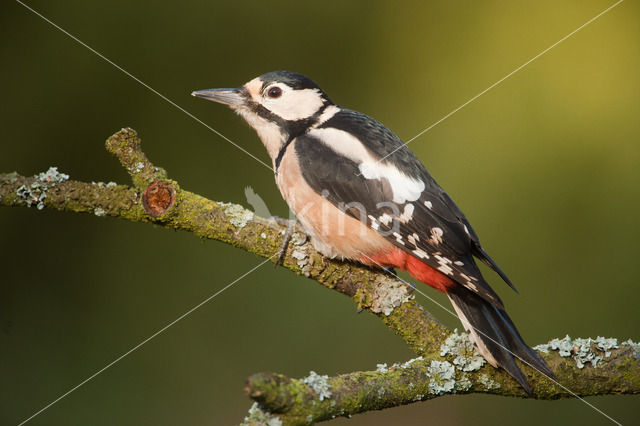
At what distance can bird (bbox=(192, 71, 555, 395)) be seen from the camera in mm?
1953

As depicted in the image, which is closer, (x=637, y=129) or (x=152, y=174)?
(x=152, y=174)

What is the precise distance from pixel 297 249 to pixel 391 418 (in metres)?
1.65

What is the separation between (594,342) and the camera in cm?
170

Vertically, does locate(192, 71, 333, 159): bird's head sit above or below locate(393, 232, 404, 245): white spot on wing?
above

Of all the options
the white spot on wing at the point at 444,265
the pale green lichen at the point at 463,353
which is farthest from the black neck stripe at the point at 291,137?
the pale green lichen at the point at 463,353

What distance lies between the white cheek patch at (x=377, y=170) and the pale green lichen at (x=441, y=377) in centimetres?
71

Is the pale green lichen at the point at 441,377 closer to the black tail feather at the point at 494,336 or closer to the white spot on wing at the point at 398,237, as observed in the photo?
the black tail feather at the point at 494,336

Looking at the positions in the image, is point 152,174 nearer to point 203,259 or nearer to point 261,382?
point 261,382

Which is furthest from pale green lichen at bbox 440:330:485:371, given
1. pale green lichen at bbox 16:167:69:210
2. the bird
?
pale green lichen at bbox 16:167:69:210

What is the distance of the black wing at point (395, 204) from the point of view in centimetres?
203

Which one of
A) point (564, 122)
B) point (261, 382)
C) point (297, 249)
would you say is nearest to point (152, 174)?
point (297, 249)

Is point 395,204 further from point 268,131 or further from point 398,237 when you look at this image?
point 268,131

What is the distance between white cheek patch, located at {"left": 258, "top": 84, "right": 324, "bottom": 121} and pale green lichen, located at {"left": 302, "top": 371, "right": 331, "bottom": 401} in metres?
1.46

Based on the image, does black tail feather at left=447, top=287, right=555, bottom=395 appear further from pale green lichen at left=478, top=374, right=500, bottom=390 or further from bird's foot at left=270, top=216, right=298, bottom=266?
bird's foot at left=270, top=216, right=298, bottom=266
